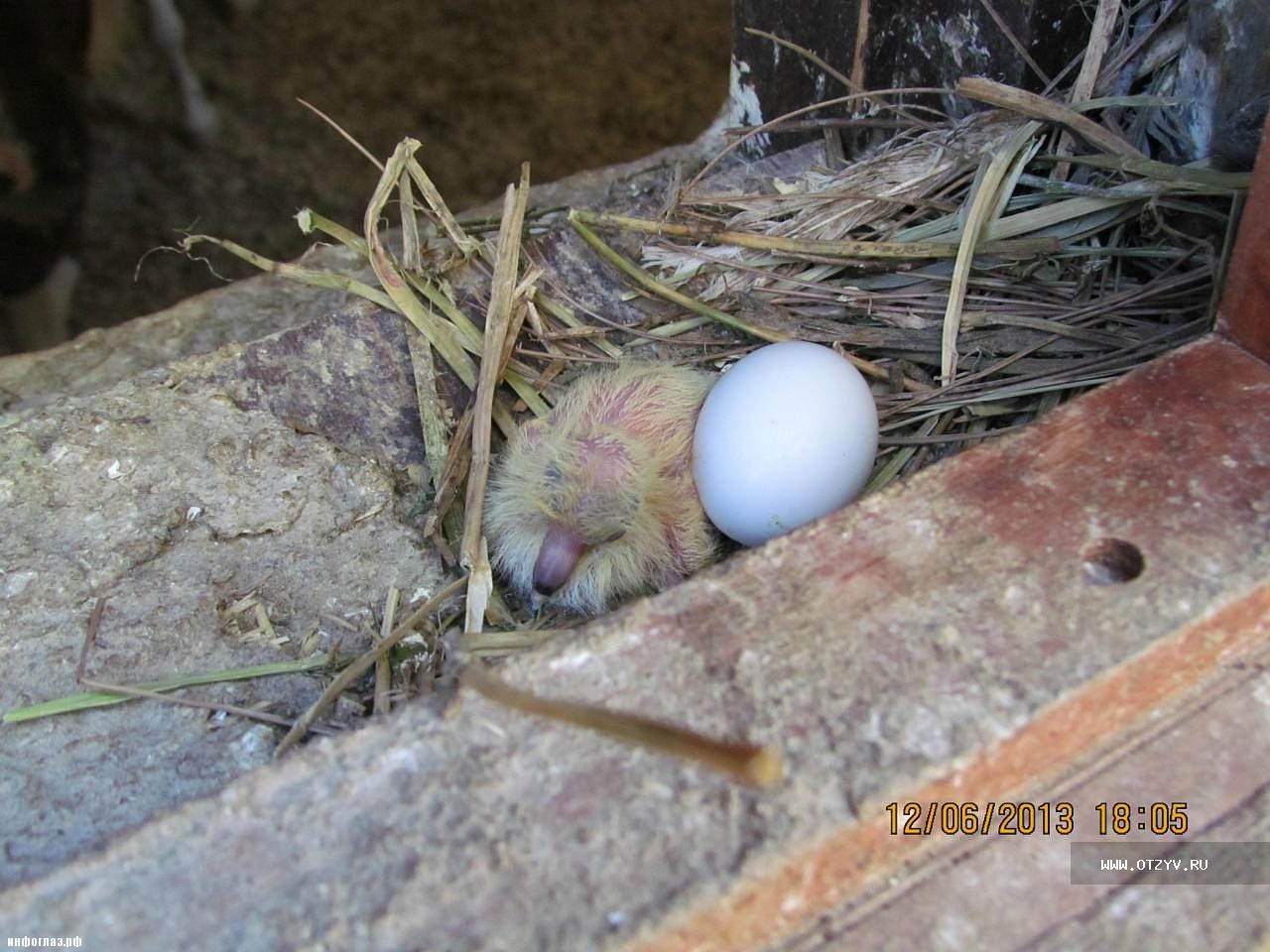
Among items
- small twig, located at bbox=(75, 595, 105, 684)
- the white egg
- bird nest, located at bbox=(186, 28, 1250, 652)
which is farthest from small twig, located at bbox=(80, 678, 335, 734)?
the white egg

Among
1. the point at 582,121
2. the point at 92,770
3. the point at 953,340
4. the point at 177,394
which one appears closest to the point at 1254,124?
the point at 953,340

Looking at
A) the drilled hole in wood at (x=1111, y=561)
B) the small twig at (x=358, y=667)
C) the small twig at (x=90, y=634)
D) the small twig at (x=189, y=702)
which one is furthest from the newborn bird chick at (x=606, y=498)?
the drilled hole in wood at (x=1111, y=561)

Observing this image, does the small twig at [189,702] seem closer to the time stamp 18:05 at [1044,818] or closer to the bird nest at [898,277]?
the bird nest at [898,277]

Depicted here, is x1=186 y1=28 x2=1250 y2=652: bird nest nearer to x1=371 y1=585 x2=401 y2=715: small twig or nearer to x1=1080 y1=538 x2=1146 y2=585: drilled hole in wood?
x1=371 y1=585 x2=401 y2=715: small twig

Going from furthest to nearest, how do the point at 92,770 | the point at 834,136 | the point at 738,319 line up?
the point at 834,136 → the point at 738,319 → the point at 92,770

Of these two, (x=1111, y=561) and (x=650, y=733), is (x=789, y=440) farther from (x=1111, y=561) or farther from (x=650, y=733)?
(x=650, y=733)

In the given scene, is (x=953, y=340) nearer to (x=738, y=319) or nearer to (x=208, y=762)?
(x=738, y=319)

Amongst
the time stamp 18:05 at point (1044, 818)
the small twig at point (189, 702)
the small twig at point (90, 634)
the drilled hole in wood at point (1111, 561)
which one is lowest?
the small twig at point (189, 702)
